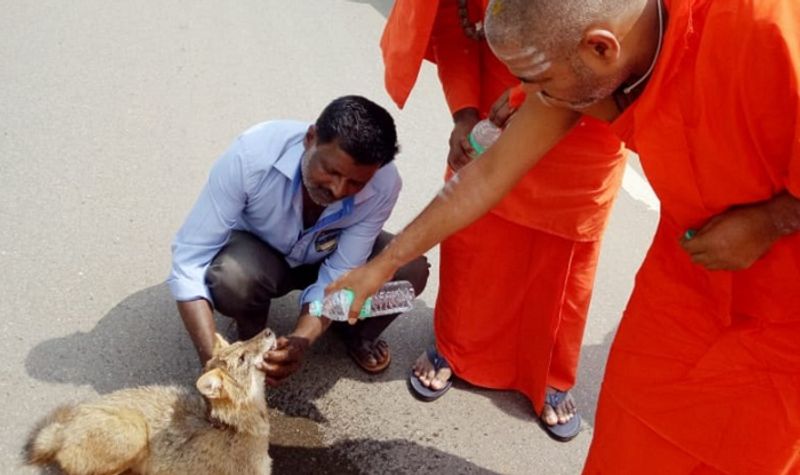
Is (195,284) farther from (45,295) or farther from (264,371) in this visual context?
(45,295)

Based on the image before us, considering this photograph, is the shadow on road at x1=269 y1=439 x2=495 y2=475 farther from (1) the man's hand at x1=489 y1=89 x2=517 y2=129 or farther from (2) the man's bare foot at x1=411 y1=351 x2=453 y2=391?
(1) the man's hand at x1=489 y1=89 x2=517 y2=129

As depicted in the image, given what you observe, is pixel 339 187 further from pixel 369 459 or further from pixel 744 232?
pixel 744 232

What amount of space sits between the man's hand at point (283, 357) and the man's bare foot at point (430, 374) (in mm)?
671

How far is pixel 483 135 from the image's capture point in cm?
252

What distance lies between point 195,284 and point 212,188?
1.11 feet

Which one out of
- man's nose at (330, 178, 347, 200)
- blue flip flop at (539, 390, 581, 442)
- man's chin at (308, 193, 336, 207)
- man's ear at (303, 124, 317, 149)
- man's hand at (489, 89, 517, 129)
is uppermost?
man's hand at (489, 89, 517, 129)

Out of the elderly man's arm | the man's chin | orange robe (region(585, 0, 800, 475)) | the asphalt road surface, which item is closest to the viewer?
orange robe (region(585, 0, 800, 475))

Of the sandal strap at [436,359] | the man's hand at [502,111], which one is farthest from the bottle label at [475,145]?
the sandal strap at [436,359]

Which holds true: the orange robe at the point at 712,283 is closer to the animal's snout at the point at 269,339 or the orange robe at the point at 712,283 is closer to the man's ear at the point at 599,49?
the man's ear at the point at 599,49

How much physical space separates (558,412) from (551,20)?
188 cm

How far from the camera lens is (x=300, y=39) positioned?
5.94m

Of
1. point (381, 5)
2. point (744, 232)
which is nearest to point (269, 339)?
point (744, 232)

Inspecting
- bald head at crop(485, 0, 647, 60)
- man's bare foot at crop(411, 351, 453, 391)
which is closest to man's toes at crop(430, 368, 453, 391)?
man's bare foot at crop(411, 351, 453, 391)

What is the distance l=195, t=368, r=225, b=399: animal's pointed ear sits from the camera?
2270 mm
